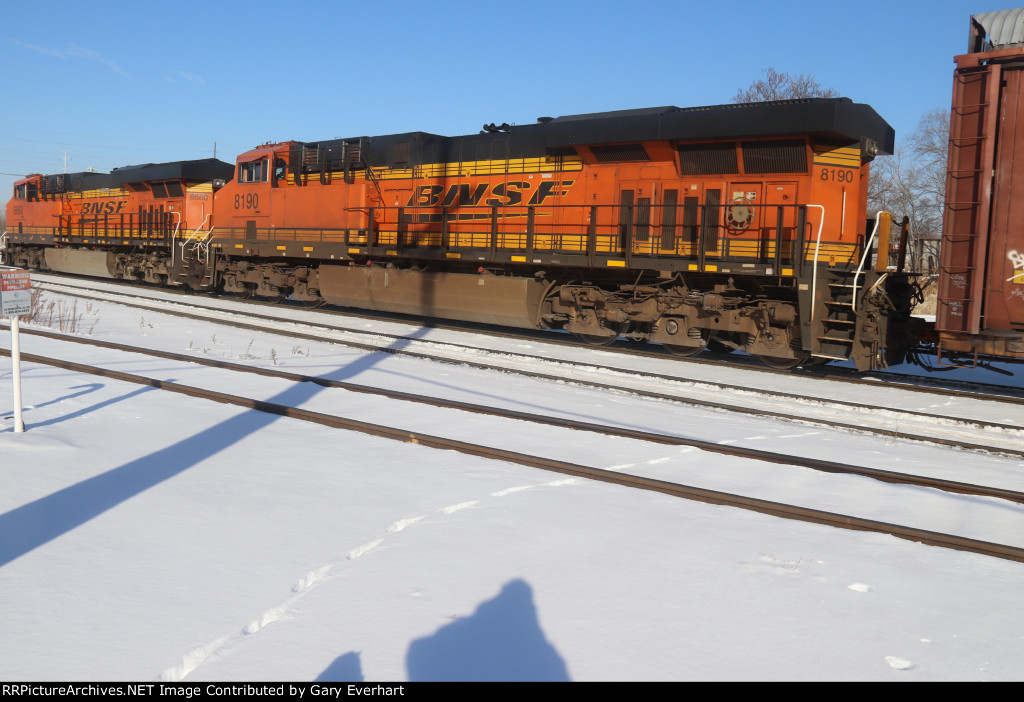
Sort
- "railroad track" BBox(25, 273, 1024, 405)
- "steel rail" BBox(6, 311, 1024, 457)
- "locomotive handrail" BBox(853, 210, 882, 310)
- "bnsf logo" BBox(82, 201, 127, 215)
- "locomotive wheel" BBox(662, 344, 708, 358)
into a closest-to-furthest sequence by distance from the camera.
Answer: "steel rail" BBox(6, 311, 1024, 457) < "locomotive handrail" BBox(853, 210, 882, 310) < "railroad track" BBox(25, 273, 1024, 405) < "locomotive wheel" BBox(662, 344, 708, 358) < "bnsf logo" BBox(82, 201, 127, 215)

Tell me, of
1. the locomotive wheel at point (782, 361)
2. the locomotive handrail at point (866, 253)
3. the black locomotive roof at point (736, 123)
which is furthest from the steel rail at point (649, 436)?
the black locomotive roof at point (736, 123)

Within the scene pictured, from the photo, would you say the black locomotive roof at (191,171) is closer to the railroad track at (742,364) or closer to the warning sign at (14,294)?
the railroad track at (742,364)

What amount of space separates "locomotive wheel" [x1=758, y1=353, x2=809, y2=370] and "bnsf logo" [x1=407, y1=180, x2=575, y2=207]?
461 centimetres

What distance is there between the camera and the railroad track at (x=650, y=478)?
15.5ft

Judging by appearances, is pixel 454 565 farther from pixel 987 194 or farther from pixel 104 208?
pixel 104 208

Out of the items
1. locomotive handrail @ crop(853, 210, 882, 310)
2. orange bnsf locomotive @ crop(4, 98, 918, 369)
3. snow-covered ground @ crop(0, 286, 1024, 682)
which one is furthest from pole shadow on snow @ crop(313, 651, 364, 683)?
orange bnsf locomotive @ crop(4, 98, 918, 369)

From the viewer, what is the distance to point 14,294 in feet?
21.6

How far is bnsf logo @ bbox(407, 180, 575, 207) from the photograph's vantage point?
1407cm

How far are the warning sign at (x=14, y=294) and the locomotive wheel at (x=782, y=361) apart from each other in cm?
979

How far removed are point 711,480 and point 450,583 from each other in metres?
2.73

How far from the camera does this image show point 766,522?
16.0 ft

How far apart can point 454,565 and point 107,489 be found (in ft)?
8.50

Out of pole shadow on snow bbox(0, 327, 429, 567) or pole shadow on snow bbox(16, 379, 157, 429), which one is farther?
pole shadow on snow bbox(16, 379, 157, 429)

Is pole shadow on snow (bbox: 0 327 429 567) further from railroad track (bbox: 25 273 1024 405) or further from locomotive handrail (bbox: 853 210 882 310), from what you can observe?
locomotive handrail (bbox: 853 210 882 310)
